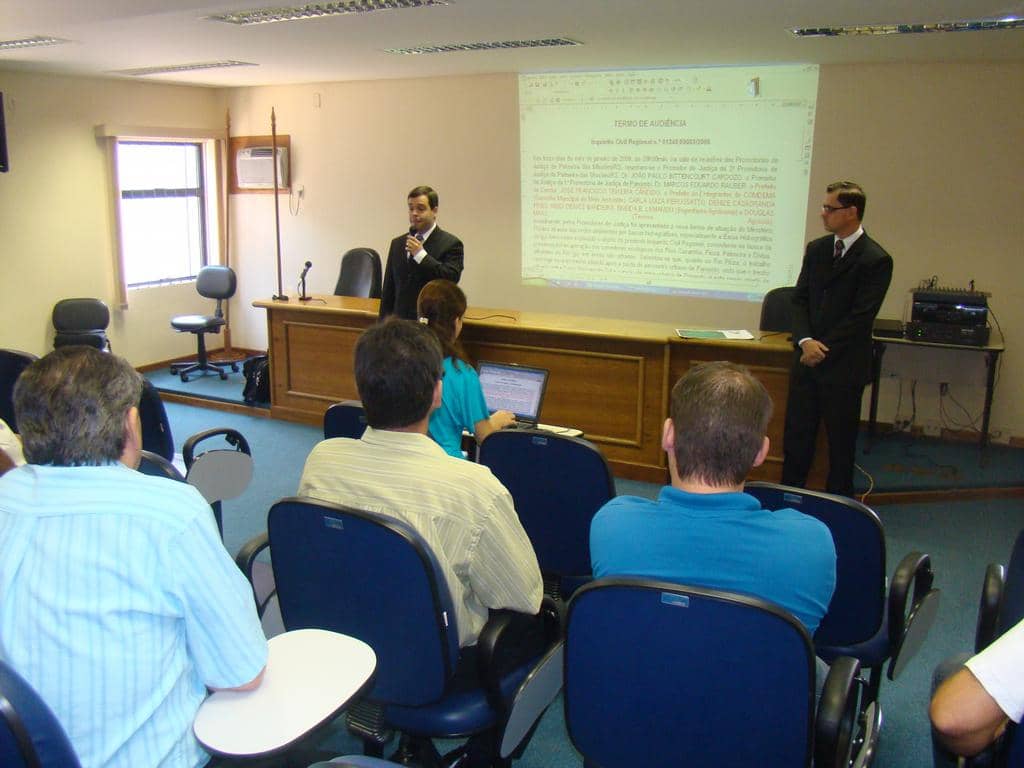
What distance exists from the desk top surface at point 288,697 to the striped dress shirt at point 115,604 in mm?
41

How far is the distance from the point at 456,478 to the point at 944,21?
136 inches

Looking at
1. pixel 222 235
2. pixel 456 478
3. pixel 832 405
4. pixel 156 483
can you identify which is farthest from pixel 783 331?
pixel 222 235

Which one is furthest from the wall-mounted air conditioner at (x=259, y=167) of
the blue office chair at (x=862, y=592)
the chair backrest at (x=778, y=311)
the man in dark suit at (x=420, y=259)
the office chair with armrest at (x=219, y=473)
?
the blue office chair at (x=862, y=592)

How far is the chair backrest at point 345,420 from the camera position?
2.74 metres

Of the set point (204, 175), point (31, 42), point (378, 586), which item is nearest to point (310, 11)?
point (31, 42)

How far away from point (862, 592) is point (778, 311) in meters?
3.03

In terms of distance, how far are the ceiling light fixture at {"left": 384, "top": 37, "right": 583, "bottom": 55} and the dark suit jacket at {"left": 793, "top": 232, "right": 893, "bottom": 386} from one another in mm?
1897

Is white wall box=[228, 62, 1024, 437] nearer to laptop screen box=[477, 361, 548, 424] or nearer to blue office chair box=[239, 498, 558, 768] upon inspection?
laptop screen box=[477, 361, 548, 424]

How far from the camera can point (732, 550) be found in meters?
1.44

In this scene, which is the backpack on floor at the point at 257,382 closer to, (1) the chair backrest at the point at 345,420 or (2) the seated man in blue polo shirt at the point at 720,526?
(1) the chair backrest at the point at 345,420

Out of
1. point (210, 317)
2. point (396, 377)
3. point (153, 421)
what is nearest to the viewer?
point (396, 377)

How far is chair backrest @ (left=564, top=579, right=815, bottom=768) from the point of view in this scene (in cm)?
132

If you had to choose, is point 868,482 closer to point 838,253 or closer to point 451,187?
point 838,253

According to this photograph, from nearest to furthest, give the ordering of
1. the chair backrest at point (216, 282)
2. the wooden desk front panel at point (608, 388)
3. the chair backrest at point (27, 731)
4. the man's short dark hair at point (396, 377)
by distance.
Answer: the chair backrest at point (27, 731) < the man's short dark hair at point (396, 377) < the wooden desk front panel at point (608, 388) < the chair backrest at point (216, 282)
